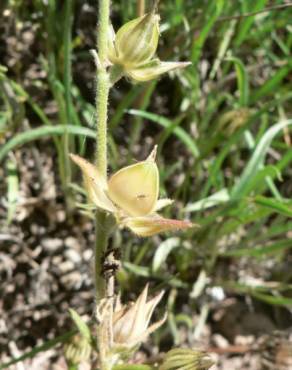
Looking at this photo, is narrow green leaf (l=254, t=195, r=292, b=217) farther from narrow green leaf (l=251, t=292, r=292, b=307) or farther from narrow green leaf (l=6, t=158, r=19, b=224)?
narrow green leaf (l=6, t=158, r=19, b=224)

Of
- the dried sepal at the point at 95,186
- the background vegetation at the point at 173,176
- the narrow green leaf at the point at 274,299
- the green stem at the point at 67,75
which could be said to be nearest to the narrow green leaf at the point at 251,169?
the background vegetation at the point at 173,176

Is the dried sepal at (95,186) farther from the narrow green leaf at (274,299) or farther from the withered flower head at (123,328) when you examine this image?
the narrow green leaf at (274,299)

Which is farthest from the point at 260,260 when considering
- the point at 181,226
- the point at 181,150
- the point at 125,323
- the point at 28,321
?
the point at 181,226

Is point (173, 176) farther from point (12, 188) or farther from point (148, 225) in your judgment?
point (148, 225)

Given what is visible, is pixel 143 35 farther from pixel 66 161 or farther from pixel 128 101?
pixel 66 161

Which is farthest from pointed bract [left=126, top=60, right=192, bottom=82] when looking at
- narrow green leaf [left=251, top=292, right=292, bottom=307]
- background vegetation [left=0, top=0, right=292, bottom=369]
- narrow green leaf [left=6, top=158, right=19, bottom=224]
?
narrow green leaf [left=251, top=292, right=292, bottom=307]
